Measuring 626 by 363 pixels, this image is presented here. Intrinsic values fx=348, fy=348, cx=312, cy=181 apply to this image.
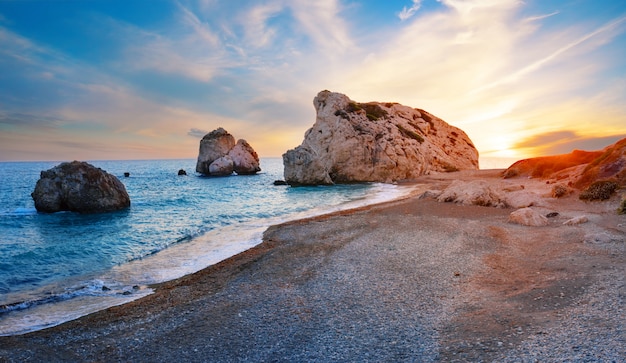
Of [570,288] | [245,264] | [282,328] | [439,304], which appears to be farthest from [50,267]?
[570,288]

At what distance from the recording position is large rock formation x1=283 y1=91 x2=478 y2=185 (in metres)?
53.0

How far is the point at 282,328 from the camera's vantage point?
8117 millimetres

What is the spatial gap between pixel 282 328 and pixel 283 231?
1250 centimetres

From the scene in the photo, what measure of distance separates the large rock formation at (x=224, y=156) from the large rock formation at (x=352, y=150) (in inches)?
1239

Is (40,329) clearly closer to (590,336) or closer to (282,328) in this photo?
(282,328)

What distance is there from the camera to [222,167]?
277 ft

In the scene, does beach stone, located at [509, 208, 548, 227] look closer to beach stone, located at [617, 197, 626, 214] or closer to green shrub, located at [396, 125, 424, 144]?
beach stone, located at [617, 197, 626, 214]

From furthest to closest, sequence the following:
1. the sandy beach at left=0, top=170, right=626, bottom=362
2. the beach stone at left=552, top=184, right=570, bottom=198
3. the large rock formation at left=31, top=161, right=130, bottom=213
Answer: the large rock formation at left=31, top=161, right=130, bottom=213
the beach stone at left=552, top=184, right=570, bottom=198
the sandy beach at left=0, top=170, right=626, bottom=362

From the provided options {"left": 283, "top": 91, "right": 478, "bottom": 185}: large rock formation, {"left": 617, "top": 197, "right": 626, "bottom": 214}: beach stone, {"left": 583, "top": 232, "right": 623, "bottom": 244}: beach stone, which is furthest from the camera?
{"left": 283, "top": 91, "right": 478, "bottom": 185}: large rock formation

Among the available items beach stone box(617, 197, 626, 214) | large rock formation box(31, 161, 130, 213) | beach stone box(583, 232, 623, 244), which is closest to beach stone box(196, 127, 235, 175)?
large rock formation box(31, 161, 130, 213)

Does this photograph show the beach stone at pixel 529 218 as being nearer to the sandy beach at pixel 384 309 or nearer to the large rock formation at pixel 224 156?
the sandy beach at pixel 384 309

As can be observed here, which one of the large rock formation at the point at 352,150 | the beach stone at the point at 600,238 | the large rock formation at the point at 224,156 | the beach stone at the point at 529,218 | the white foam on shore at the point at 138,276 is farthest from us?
the large rock formation at the point at 224,156

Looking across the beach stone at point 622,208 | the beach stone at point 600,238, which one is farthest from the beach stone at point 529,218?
the beach stone at point 600,238

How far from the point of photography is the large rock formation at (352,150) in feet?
174
